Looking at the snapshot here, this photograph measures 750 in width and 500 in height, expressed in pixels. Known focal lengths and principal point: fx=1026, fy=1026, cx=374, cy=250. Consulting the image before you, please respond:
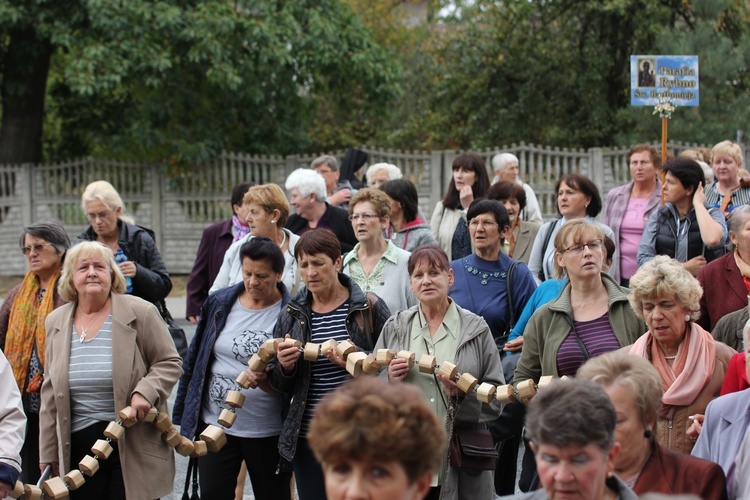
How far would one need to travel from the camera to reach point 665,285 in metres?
4.84

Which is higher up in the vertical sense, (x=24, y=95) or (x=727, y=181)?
(x=24, y=95)

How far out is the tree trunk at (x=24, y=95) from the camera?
19.0m

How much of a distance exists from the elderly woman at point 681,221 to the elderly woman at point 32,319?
3990mm

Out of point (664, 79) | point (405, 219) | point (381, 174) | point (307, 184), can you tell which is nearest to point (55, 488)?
point (307, 184)

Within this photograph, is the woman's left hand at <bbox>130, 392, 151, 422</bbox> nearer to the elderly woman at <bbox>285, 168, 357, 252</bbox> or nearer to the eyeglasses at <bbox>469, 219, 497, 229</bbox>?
the eyeglasses at <bbox>469, 219, 497, 229</bbox>

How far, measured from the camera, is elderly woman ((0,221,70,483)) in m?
5.93

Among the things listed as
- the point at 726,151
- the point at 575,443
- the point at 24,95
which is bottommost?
the point at 575,443

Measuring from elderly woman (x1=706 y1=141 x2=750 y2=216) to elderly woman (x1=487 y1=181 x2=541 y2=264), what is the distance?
1632 millimetres

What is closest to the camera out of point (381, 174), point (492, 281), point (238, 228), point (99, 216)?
point (492, 281)

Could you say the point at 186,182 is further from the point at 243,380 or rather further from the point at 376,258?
the point at 243,380

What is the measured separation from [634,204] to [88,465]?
4993mm

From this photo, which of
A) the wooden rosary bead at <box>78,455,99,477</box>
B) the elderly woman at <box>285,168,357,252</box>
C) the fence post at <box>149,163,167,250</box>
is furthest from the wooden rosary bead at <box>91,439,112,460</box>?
the fence post at <box>149,163,167,250</box>

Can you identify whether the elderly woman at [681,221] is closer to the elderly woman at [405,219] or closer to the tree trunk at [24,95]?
the elderly woman at [405,219]

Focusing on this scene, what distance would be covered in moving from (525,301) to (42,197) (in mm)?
15094
